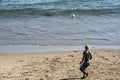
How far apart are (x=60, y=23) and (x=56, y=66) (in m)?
8.47

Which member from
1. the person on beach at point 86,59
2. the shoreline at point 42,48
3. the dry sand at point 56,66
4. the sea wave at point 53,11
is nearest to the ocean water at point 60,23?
the sea wave at point 53,11

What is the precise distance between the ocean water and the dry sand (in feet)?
6.55

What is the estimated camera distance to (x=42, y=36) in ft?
60.4

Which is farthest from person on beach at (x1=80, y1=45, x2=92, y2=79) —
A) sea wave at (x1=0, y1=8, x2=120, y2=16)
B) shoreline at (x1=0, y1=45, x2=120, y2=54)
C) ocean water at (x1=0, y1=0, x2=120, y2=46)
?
sea wave at (x1=0, y1=8, x2=120, y2=16)

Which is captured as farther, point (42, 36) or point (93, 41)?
point (42, 36)

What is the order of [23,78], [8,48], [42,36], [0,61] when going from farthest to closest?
1. [42,36]
2. [8,48]
3. [0,61]
4. [23,78]

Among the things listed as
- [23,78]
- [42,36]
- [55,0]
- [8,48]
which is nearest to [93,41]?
[42,36]

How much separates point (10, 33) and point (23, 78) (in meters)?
7.33

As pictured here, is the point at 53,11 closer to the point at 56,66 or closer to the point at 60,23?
the point at 60,23

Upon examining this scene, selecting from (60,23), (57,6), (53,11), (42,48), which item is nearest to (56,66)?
(42,48)

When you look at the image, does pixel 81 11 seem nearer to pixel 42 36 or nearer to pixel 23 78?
pixel 42 36

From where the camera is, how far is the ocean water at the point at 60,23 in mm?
17562

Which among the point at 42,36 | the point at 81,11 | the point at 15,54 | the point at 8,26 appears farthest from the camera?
the point at 81,11

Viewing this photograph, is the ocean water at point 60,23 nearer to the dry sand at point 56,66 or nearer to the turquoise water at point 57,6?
the turquoise water at point 57,6
